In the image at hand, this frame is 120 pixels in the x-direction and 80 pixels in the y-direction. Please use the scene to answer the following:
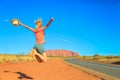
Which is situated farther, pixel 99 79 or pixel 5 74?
pixel 5 74

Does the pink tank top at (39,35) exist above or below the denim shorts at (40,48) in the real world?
above

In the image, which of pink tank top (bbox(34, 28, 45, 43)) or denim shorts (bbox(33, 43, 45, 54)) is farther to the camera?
pink tank top (bbox(34, 28, 45, 43))

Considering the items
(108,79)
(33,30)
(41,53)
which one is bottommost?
(108,79)

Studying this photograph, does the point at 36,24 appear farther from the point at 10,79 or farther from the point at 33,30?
the point at 10,79

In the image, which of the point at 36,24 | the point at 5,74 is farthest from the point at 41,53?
the point at 5,74

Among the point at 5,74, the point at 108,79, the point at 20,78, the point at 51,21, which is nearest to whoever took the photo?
the point at 51,21

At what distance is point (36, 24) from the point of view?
14.7 metres

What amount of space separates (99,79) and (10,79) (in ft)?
16.5

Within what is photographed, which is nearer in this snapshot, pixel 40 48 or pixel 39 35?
pixel 40 48

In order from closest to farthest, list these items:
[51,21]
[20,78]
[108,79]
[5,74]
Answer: [51,21]
[108,79]
[20,78]
[5,74]

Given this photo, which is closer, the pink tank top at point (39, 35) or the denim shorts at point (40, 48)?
the denim shorts at point (40, 48)

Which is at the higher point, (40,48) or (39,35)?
(39,35)

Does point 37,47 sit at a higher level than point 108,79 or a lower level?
higher

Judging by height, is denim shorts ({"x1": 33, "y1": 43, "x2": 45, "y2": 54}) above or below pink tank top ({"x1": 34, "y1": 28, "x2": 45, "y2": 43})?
below
